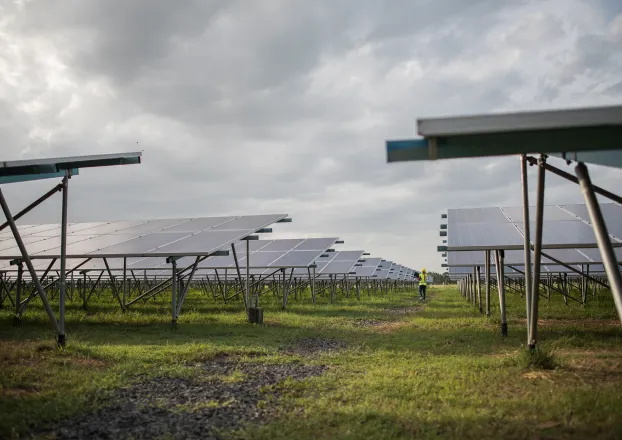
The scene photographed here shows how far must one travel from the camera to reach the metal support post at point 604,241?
4.65 m

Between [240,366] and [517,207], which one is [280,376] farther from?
[517,207]

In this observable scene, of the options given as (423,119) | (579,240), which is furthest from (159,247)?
(423,119)

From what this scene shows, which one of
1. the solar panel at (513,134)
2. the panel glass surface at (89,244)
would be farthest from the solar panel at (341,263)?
the solar panel at (513,134)

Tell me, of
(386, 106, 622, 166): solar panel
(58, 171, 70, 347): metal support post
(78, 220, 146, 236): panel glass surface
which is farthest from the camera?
(78, 220, 146, 236): panel glass surface

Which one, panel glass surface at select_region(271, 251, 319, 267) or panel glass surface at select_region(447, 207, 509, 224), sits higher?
panel glass surface at select_region(447, 207, 509, 224)

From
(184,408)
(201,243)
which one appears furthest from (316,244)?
(184,408)

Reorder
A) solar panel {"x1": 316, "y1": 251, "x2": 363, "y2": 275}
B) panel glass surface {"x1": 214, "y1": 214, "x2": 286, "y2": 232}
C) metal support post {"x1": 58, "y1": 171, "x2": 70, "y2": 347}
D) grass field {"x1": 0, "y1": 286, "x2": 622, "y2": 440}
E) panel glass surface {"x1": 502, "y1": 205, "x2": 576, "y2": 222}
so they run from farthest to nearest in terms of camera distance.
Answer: solar panel {"x1": 316, "y1": 251, "x2": 363, "y2": 275} → panel glass surface {"x1": 214, "y1": 214, "x2": 286, "y2": 232} → panel glass surface {"x1": 502, "y1": 205, "x2": 576, "y2": 222} → metal support post {"x1": 58, "y1": 171, "x2": 70, "y2": 347} → grass field {"x1": 0, "y1": 286, "x2": 622, "y2": 440}

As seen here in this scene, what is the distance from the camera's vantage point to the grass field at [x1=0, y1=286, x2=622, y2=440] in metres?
4.83

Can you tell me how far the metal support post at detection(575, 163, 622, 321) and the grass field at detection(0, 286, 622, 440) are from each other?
1051mm

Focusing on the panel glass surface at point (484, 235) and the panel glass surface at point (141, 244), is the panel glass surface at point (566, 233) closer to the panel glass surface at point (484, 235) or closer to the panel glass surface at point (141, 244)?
the panel glass surface at point (484, 235)

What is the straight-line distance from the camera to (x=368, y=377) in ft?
22.9

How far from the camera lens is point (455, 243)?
36.5 ft

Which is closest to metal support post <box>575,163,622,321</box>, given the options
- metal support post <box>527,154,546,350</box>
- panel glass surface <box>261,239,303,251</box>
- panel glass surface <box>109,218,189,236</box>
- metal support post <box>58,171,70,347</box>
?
metal support post <box>527,154,546,350</box>

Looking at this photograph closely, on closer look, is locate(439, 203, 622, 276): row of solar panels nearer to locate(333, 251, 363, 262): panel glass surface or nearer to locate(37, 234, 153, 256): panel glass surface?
locate(37, 234, 153, 256): panel glass surface
